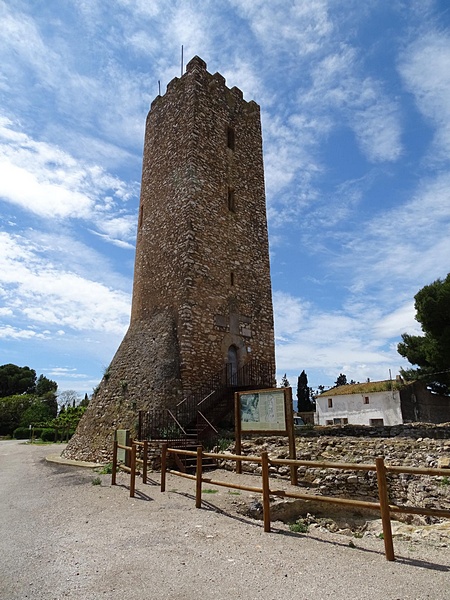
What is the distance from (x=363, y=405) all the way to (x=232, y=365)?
2349 centimetres

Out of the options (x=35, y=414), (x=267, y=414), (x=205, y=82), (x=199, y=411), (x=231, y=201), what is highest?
(x=205, y=82)

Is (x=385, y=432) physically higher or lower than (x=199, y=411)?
lower

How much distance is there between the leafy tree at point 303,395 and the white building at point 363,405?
26.4ft

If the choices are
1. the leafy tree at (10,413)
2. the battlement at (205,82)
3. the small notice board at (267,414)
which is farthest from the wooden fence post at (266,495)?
the leafy tree at (10,413)

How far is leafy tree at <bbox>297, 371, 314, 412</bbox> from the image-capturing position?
1844 inches

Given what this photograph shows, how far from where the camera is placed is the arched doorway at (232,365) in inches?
615

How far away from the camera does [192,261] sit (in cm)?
1534

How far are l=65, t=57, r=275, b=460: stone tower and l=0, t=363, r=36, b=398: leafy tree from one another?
44724 millimetres

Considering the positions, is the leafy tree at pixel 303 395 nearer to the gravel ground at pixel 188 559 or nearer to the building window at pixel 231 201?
the building window at pixel 231 201

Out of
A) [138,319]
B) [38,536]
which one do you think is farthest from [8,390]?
[38,536]

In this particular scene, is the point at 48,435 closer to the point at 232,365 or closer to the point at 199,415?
the point at 232,365

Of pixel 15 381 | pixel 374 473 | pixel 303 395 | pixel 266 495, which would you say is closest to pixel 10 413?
pixel 15 381

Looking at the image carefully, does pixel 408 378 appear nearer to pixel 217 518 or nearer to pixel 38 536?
pixel 217 518

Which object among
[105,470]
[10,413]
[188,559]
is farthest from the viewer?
[10,413]
